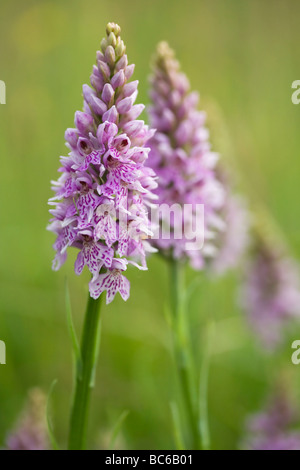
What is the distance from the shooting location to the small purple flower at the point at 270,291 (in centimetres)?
387

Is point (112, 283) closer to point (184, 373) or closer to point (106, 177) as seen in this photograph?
point (106, 177)

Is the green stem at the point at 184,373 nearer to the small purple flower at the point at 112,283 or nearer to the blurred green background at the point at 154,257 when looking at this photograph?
the blurred green background at the point at 154,257

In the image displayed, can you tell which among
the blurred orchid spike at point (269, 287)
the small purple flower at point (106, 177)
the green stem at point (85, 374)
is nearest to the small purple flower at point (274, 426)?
the blurred orchid spike at point (269, 287)

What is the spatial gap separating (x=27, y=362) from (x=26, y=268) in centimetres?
88

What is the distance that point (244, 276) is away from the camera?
4035 mm

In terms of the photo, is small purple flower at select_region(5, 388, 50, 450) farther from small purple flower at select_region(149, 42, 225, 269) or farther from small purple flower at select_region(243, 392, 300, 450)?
small purple flower at select_region(243, 392, 300, 450)

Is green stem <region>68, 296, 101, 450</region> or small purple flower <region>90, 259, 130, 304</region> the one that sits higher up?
small purple flower <region>90, 259, 130, 304</region>

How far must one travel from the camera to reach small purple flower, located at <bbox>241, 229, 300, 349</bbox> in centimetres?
387

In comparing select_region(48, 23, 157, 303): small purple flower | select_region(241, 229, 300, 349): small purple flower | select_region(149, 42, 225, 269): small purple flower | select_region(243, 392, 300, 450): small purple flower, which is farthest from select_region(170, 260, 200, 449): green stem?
select_region(241, 229, 300, 349): small purple flower

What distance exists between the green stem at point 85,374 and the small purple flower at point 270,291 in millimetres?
2090

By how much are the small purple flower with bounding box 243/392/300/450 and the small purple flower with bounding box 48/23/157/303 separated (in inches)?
65.6

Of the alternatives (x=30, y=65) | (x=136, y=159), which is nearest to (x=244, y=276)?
(x=136, y=159)

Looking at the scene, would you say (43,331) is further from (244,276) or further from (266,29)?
(266,29)
